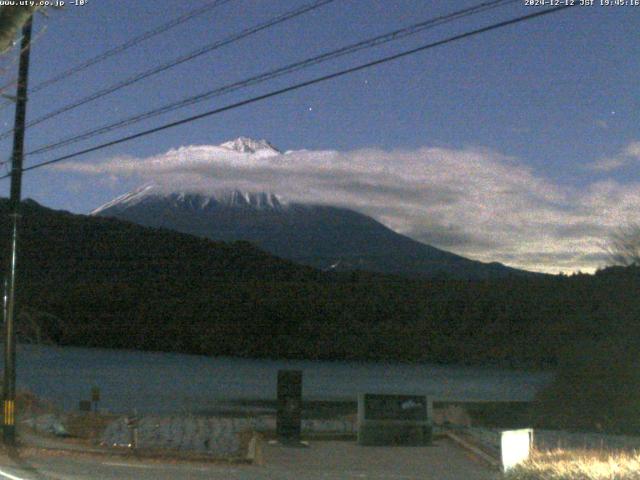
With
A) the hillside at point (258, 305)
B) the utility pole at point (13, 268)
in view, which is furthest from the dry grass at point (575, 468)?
the hillside at point (258, 305)

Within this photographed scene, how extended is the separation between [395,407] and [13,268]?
31.8 feet

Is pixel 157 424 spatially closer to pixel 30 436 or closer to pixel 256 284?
pixel 30 436

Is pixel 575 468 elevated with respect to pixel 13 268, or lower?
lower

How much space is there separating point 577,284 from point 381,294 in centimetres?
1610

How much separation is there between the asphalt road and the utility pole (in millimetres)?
800

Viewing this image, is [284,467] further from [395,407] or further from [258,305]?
[258,305]

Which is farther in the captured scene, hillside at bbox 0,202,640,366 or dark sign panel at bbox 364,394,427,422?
hillside at bbox 0,202,640,366

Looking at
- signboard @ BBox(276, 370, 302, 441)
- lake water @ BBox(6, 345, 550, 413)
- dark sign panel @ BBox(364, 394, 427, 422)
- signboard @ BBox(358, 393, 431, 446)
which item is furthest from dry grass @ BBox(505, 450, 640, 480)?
lake water @ BBox(6, 345, 550, 413)

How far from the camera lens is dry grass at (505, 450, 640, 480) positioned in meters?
11.0

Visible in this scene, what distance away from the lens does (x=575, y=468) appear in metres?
11.5

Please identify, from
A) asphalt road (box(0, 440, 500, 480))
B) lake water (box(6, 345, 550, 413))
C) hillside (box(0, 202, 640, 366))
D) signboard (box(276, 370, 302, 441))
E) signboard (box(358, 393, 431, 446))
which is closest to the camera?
asphalt road (box(0, 440, 500, 480))

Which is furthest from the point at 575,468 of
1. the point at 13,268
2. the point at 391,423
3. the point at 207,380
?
the point at 207,380

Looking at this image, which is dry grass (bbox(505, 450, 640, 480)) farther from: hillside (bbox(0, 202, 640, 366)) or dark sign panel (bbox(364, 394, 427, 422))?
hillside (bbox(0, 202, 640, 366))

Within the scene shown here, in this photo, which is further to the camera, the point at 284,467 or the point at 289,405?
the point at 289,405
